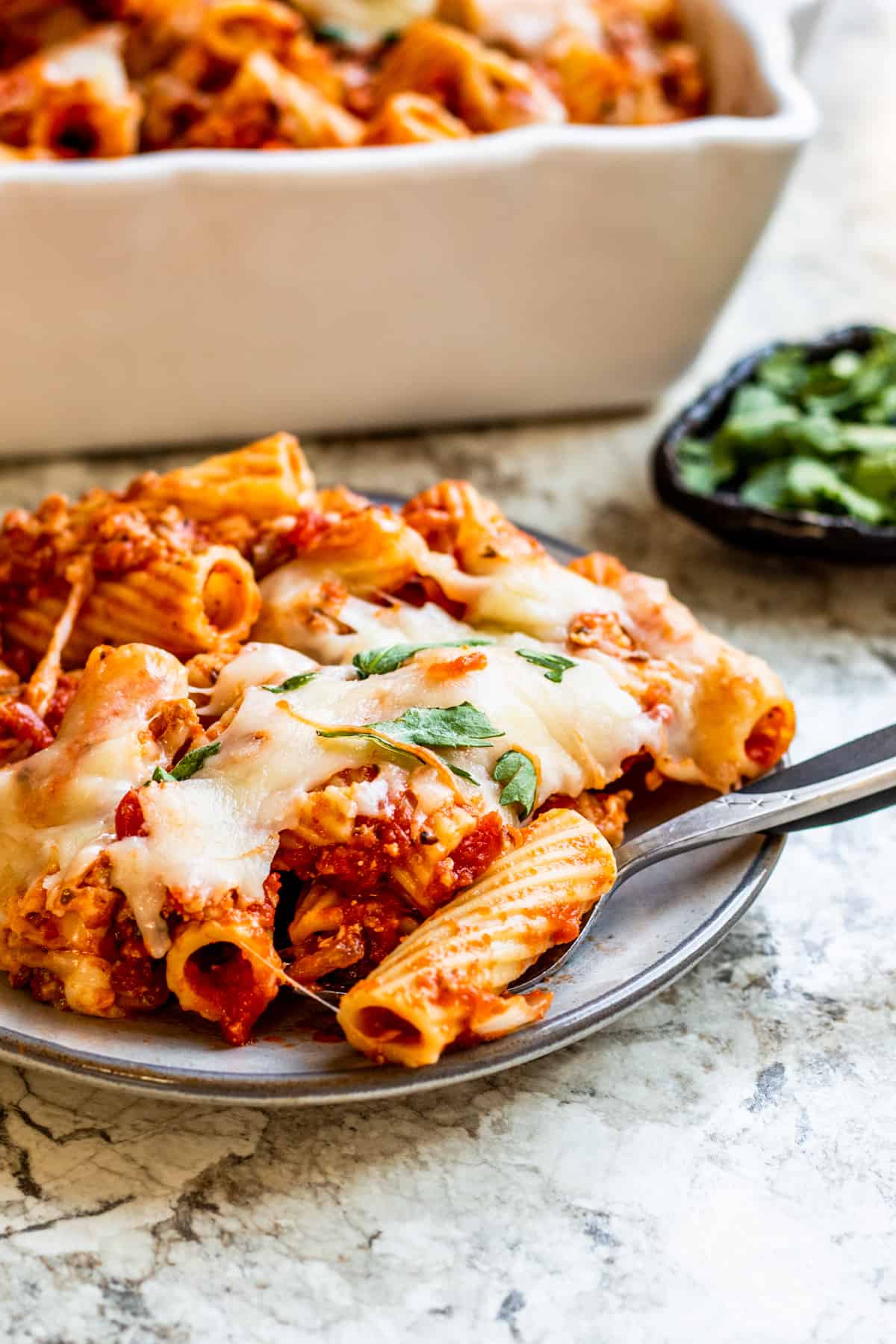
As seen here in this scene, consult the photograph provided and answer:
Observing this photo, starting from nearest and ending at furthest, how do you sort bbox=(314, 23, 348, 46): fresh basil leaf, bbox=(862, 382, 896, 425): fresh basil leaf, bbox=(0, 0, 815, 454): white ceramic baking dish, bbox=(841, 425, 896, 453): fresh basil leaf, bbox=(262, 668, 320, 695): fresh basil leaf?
bbox=(262, 668, 320, 695): fresh basil leaf → bbox=(0, 0, 815, 454): white ceramic baking dish → bbox=(841, 425, 896, 453): fresh basil leaf → bbox=(862, 382, 896, 425): fresh basil leaf → bbox=(314, 23, 348, 46): fresh basil leaf

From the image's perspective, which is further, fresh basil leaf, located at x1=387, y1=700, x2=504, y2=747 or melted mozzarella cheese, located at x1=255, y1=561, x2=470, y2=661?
melted mozzarella cheese, located at x1=255, y1=561, x2=470, y2=661

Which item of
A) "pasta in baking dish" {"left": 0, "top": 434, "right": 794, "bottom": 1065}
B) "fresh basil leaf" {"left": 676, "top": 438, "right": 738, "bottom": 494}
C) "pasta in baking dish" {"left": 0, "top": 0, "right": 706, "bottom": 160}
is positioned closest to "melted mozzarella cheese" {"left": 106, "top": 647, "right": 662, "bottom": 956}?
"pasta in baking dish" {"left": 0, "top": 434, "right": 794, "bottom": 1065}

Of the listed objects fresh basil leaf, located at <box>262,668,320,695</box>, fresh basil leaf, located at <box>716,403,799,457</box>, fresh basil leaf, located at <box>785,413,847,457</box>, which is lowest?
fresh basil leaf, located at <box>716,403,799,457</box>

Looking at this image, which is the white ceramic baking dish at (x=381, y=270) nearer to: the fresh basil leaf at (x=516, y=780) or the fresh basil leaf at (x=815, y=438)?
the fresh basil leaf at (x=815, y=438)

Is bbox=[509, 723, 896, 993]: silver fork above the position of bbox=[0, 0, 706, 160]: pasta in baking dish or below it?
below

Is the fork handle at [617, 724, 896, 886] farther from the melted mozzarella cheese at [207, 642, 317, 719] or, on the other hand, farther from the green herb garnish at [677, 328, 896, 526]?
the green herb garnish at [677, 328, 896, 526]

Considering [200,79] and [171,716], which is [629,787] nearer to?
[171,716]

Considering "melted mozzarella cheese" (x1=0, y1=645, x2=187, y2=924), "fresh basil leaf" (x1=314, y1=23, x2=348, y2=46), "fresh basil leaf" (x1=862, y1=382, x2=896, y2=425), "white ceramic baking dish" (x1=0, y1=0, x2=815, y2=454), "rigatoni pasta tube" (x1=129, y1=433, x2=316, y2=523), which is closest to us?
"melted mozzarella cheese" (x1=0, y1=645, x2=187, y2=924)

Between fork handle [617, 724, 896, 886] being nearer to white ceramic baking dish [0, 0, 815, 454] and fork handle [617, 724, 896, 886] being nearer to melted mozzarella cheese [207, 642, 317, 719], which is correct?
melted mozzarella cheese [207, 642, 317, 719]
